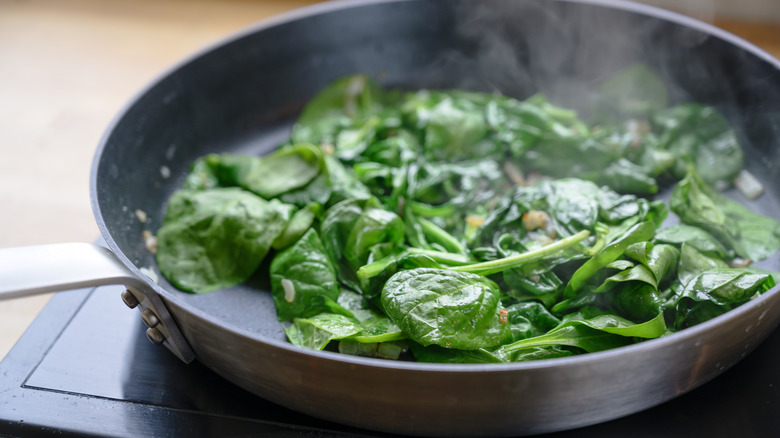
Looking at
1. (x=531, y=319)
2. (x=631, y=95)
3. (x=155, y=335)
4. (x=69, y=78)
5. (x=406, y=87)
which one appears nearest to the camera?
(x=155, y=335)

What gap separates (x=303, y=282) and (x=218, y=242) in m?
0.20

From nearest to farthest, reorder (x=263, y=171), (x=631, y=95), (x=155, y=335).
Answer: (x=155, y=335) → (x=263, y=171) → (x=631, y=95)

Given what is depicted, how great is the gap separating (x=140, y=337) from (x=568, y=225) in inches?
29.5

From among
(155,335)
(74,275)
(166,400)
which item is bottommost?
Result: (166,400)

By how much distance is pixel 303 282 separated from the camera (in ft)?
3.43

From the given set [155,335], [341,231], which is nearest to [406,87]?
[341,231]

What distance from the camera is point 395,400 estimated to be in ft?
2.40

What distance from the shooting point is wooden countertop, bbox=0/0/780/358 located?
1.42 m

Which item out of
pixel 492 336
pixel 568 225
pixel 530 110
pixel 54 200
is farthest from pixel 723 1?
pixel 54 200

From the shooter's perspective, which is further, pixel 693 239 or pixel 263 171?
pixel 263 171

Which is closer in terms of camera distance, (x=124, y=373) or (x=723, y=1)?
(x=124, y=373)

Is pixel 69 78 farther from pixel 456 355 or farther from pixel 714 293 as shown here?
pixel 714 293

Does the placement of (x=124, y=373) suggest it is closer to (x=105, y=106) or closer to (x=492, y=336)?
(x=492, y=336)

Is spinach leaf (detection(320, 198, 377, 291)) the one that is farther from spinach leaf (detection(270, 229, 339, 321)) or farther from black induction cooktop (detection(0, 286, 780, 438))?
black induction cooktop (detection(0, 286, 780, 438))
